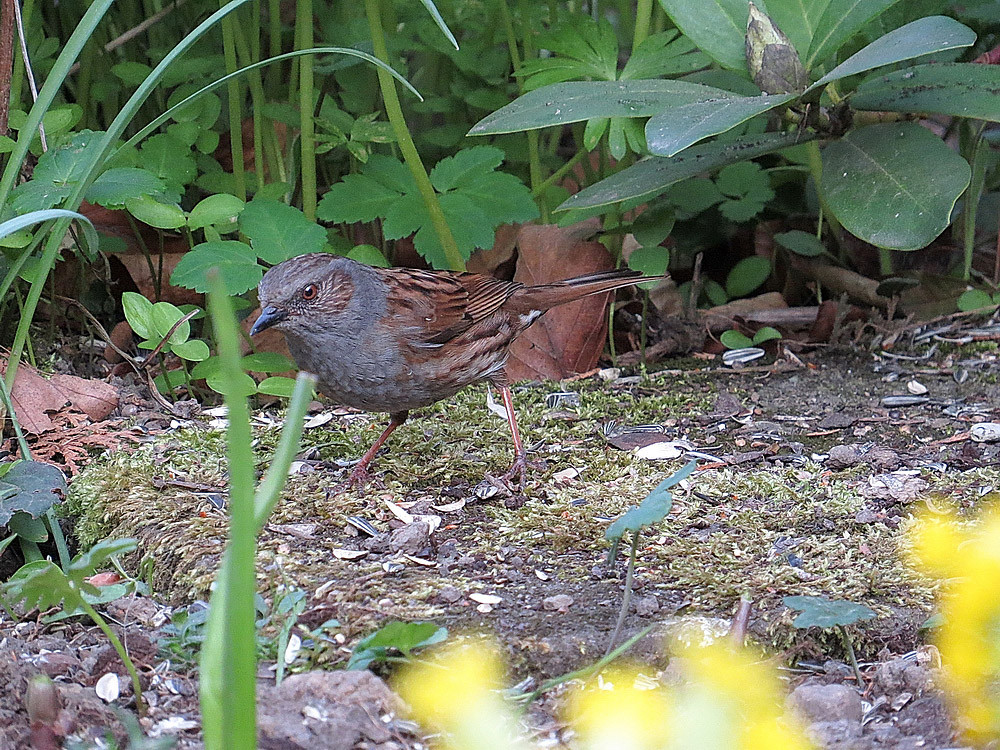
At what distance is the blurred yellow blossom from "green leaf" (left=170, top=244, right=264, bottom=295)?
2.35 m

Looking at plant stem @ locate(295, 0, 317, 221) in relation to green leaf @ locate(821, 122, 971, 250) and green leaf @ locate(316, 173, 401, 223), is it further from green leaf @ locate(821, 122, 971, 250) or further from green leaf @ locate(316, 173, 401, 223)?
green leaf @ locate(821, 122, 971, 250)

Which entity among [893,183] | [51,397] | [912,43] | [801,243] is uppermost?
[912,43]

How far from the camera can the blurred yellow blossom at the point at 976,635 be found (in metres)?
1.38

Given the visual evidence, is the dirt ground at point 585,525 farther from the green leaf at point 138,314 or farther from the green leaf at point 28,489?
the green leaf at point 138,314

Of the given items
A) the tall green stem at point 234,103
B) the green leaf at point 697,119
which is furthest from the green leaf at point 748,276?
the tall green stem at point 234,103

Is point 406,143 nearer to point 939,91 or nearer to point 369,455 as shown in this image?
point 369,455

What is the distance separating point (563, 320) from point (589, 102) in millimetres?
1072

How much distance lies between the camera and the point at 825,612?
2.07 meters

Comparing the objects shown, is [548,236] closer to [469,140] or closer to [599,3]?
[469,140]

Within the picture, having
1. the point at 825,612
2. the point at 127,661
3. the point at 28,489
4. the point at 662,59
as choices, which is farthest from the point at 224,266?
the point at 825,612

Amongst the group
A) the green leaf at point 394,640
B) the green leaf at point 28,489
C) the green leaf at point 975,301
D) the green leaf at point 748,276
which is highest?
the green leaf at point 28,489

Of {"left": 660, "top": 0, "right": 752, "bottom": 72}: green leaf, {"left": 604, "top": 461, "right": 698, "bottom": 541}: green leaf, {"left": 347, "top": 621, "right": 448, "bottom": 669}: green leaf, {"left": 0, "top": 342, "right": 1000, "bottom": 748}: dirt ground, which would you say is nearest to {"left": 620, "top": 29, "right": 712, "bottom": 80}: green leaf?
{"left": 660, "top": 0, "right": 752, "bottom": 72}: green leaf

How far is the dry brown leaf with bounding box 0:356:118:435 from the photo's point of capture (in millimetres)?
3406

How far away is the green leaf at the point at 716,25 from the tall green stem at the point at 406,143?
3.18 ft
